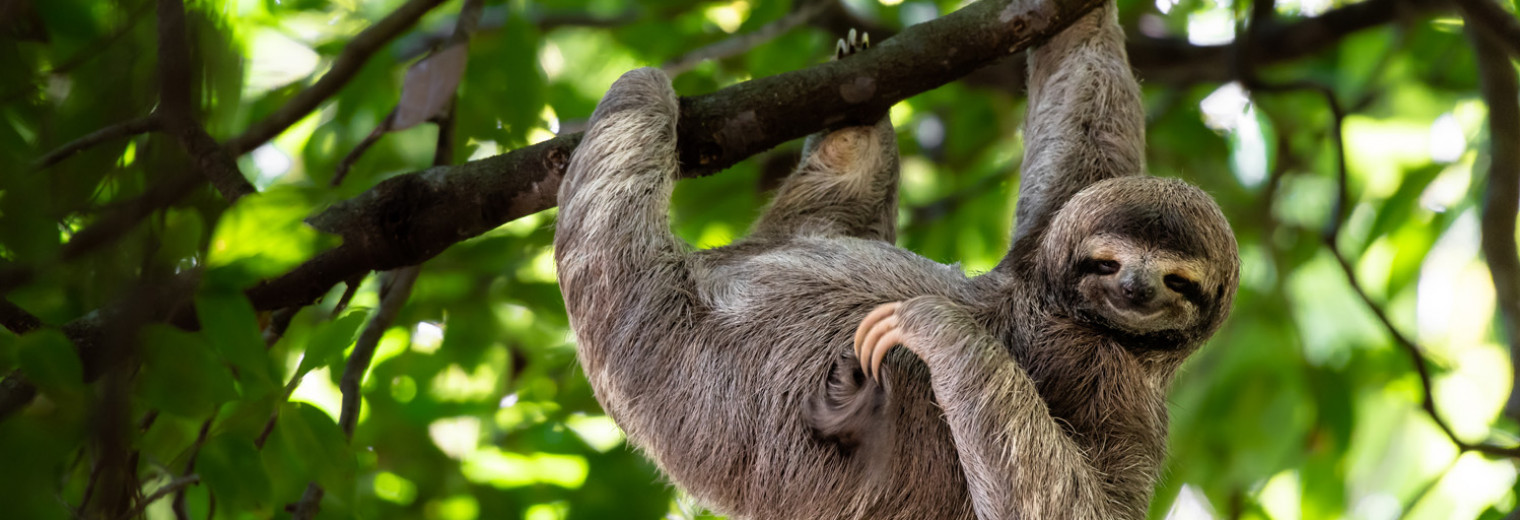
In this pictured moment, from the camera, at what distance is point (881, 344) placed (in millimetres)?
5094

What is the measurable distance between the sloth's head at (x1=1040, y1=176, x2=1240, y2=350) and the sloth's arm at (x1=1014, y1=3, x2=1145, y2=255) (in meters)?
0.89

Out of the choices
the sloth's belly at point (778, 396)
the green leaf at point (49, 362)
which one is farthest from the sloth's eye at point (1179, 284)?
the green leaf at point (49, 362)

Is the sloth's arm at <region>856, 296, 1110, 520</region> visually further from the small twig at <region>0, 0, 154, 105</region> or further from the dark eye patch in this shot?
the small twig at <region>0, 0, 154, 105</region>

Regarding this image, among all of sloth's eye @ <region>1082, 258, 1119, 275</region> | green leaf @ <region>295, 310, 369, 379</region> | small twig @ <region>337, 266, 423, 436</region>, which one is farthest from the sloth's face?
small twig @ <region>337, 266, 423, 436</region>

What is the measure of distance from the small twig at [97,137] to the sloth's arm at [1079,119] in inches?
193

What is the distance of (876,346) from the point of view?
5.13 metres

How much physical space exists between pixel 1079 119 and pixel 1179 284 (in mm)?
1896

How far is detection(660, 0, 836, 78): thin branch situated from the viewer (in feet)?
25.9

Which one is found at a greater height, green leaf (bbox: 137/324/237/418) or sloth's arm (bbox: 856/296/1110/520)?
green leaf (bbox: 137/324/237/418)

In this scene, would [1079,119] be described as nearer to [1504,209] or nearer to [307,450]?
[1504,209]

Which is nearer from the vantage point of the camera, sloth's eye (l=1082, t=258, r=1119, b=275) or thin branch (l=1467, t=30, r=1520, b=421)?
sloth's eye (l=1082, t=258, r=1119, b=275)

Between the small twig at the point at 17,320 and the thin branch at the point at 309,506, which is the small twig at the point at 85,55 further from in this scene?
the thin branch at the point at 309,506

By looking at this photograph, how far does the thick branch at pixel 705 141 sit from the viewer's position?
17.5 feet

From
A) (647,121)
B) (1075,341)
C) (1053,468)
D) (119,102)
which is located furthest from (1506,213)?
(119,102)
